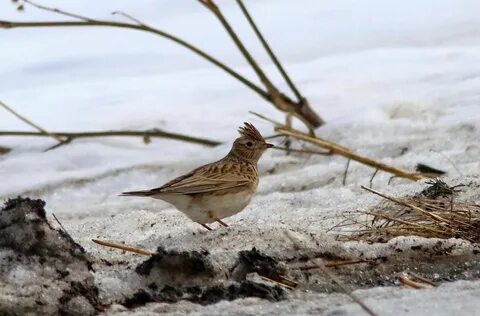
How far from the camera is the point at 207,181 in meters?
5.76

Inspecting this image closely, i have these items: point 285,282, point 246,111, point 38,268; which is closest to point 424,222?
point 285,282

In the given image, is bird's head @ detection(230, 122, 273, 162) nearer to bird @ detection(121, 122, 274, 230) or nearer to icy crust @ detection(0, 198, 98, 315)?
bird @ detection(121, 122, 274, 230)

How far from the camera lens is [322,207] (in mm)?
5742

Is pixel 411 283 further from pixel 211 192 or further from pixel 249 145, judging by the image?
pixel 249 145

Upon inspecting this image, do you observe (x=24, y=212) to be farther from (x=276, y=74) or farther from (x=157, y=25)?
(x=157, y=25)

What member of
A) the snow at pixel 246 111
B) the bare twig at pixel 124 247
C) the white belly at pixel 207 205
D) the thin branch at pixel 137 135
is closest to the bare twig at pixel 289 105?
the snow at pixel 246 111

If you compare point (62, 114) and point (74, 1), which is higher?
point (74, 1)

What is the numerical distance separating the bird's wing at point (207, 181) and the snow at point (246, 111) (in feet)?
0.52

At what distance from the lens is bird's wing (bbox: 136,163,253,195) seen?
560 centimetres

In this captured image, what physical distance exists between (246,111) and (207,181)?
332 cm

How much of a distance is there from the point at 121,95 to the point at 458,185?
200 inches

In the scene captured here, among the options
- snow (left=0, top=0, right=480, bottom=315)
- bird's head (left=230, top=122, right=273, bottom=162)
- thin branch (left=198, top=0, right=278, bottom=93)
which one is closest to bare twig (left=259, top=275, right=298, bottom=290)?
snow (left=0, top=0, right=480, bottom=315)

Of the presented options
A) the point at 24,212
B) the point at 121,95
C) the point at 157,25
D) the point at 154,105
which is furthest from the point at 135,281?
the point at 157,25

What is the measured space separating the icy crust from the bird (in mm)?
1456
